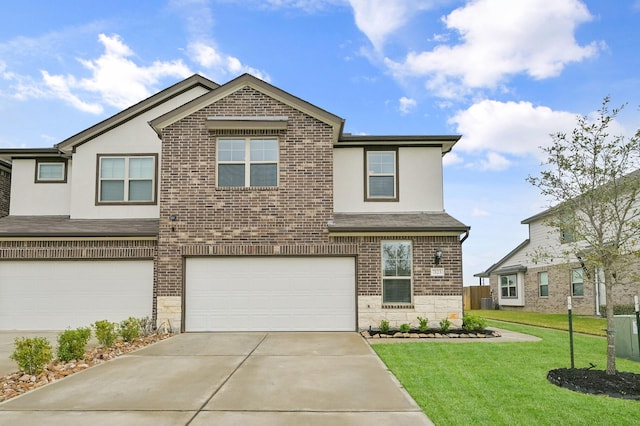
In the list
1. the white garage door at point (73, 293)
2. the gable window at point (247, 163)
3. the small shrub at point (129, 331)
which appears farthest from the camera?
the white garage door at point (73, 293)

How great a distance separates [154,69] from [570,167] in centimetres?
1321

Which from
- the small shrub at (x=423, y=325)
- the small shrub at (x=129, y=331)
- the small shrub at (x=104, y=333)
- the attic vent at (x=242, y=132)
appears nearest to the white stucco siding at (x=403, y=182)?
the attic vent at (x=242, y=132)

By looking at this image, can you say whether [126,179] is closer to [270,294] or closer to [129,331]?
[129,331]

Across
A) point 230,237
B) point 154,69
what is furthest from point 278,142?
point 154,69

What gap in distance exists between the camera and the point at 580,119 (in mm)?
7949

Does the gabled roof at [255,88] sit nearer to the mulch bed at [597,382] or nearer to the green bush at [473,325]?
the green bush at [473,325]

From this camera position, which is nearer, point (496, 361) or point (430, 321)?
point (496, 361)

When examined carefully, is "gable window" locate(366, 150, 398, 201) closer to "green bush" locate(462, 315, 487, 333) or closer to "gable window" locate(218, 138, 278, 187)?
"gable window" locate(218, 138, 278, 187)

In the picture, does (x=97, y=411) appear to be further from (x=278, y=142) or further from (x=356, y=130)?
(x=356, y=130)

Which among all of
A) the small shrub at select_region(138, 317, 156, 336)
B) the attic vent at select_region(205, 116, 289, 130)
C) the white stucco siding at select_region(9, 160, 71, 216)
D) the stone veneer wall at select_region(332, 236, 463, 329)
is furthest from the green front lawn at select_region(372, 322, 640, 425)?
the white stucco siding at select_region(9, 160, 71, 216)

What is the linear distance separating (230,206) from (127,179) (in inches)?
163

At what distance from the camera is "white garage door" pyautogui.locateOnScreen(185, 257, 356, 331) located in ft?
44.6

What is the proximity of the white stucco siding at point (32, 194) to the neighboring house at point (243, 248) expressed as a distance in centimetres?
160

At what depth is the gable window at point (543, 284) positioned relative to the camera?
84.2 ft
